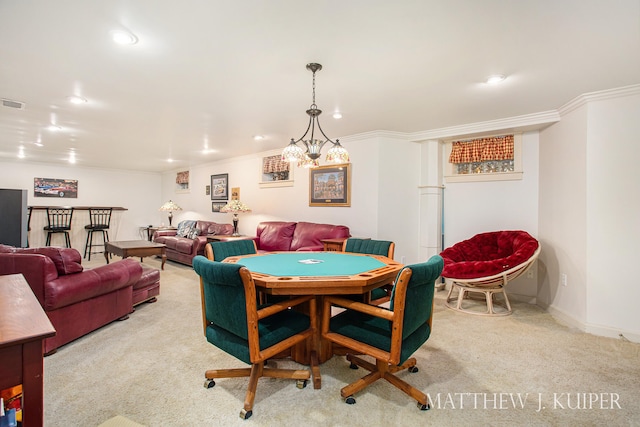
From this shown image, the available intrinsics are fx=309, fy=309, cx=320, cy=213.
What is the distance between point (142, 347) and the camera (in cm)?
257

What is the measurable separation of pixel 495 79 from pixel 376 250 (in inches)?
71.7

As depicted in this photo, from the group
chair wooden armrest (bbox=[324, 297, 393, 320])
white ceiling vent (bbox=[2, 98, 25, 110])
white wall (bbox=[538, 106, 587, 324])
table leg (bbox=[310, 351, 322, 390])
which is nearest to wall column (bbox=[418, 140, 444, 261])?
white wall (bbox=[538, 106, 587, 324])

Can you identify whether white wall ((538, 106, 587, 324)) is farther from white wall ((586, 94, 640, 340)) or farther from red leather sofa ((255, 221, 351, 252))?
red leather sofa ((255, 221, 351, 252))

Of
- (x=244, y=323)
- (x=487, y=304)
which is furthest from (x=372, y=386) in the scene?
(x=487, y=304)

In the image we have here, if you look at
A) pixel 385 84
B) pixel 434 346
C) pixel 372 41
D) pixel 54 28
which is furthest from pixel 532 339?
pixel 54 28

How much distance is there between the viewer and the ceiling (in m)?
1.78

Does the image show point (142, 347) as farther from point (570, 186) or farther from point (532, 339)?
point (570, 186)

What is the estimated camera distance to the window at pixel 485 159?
407 centimetres

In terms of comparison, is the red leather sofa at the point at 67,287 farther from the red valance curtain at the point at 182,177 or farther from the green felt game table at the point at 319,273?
the red valance curtain at the point at 182,177

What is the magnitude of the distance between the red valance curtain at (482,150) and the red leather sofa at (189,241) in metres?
4.46

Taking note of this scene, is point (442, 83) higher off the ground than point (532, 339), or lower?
higher

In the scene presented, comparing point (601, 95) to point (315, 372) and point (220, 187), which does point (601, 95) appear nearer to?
point (315, 372)

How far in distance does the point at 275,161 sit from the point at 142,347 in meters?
3.94

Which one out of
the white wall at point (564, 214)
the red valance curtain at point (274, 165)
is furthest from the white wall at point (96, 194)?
the white wall at point (564, 214)
